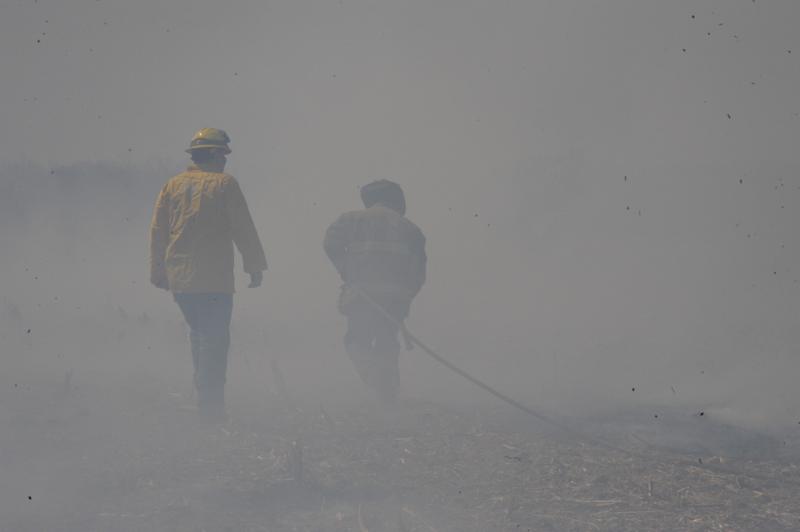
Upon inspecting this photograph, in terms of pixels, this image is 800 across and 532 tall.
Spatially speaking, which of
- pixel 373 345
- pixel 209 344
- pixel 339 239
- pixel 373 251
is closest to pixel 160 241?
pixel 209 344

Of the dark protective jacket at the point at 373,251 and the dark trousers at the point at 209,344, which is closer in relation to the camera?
the dark trousers at the point at 209,344

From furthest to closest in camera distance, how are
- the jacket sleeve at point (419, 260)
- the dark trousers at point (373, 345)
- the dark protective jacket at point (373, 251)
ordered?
the jacket sleeve at point (419, 260) < the dark protective jacket at point (373, 251) < the dark trousers at point (373, 345)

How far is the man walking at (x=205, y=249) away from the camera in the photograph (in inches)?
272

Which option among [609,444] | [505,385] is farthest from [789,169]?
[609,444]


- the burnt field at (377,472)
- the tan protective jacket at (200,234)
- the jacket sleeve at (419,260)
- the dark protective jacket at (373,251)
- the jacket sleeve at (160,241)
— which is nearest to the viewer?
the burnt field at (377,472)

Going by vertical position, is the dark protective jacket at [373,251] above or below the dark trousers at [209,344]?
above

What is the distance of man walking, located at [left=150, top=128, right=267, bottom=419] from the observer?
6.91 metres

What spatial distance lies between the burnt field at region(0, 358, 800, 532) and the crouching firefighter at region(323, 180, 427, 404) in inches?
45.4

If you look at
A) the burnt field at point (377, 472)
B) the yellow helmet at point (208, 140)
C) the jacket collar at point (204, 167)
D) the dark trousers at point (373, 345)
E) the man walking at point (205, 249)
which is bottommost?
the burnt field at point (377, 472)

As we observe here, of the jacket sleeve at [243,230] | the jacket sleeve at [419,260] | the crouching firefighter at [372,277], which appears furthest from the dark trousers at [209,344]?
the jacket sleeve at [419,260]

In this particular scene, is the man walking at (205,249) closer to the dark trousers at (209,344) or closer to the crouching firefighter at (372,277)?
the dark trousers at (209,344)

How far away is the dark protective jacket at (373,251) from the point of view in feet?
28.8

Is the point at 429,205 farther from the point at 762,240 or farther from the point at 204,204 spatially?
the point at 204,204

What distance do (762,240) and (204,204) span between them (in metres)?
20.5
